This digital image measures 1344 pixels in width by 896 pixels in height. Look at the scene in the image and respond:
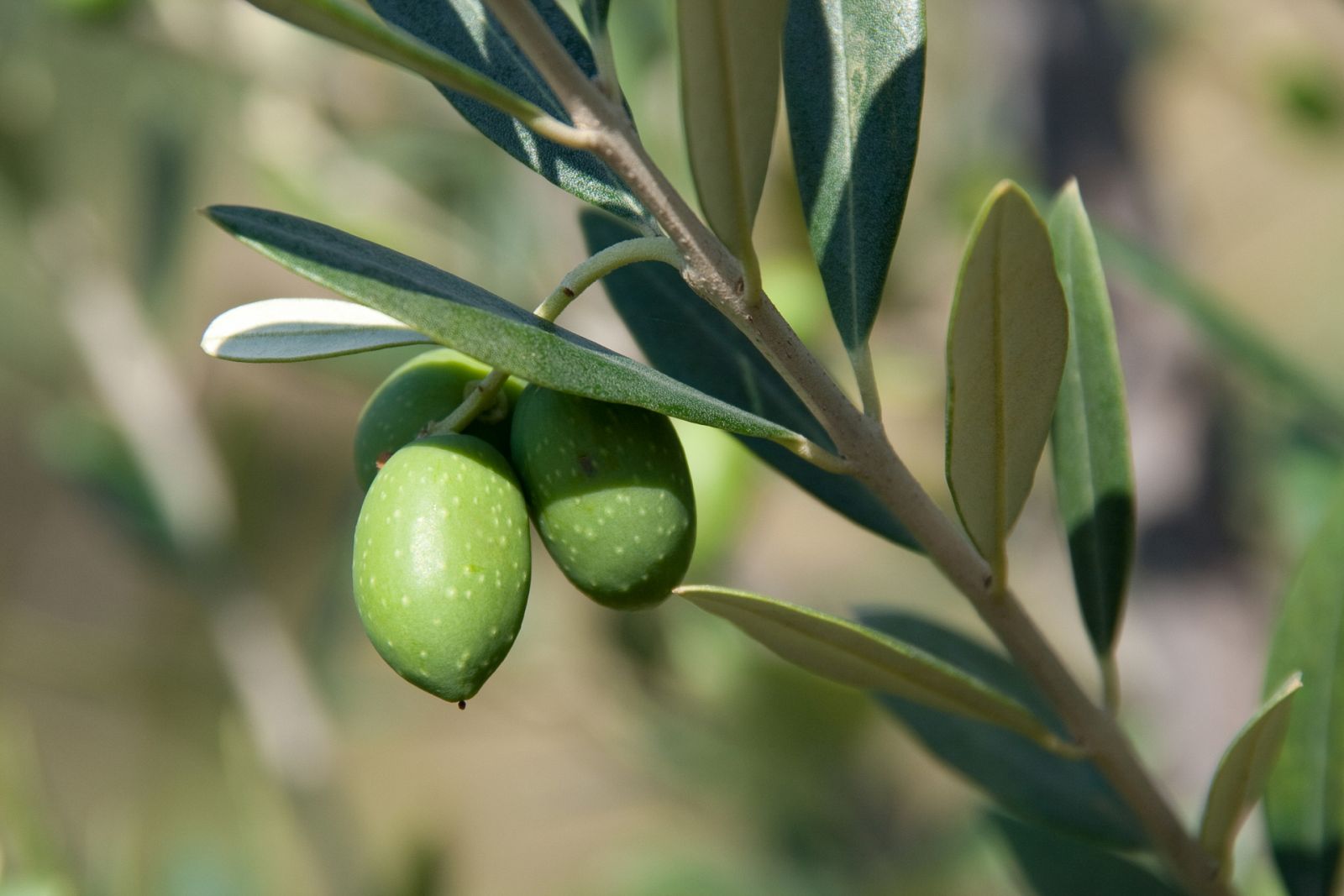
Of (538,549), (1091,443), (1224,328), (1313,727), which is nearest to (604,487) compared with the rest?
(1091,443)

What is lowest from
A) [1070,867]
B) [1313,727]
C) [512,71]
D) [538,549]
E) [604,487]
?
[538,549]

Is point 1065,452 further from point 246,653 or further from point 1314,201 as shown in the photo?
point 1314,201

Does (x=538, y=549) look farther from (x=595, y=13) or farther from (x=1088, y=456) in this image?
(x=595, y=13)

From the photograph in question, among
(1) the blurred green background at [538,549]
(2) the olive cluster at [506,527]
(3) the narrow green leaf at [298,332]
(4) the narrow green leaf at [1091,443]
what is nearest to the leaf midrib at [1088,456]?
(4) the narrow green leaf at [1091,443]

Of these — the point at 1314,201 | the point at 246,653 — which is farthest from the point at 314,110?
the point at 1314,201

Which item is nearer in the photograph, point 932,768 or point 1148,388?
point 1148,388

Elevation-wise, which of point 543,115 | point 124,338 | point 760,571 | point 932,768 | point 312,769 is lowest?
point 932,768

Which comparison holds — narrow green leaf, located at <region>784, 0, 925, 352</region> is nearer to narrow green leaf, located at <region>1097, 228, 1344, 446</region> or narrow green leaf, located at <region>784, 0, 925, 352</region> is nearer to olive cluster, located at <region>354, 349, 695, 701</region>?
olive cluster, located at <region>354, 349, 695, 701</region>

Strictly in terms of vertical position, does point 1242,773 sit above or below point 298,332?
below
